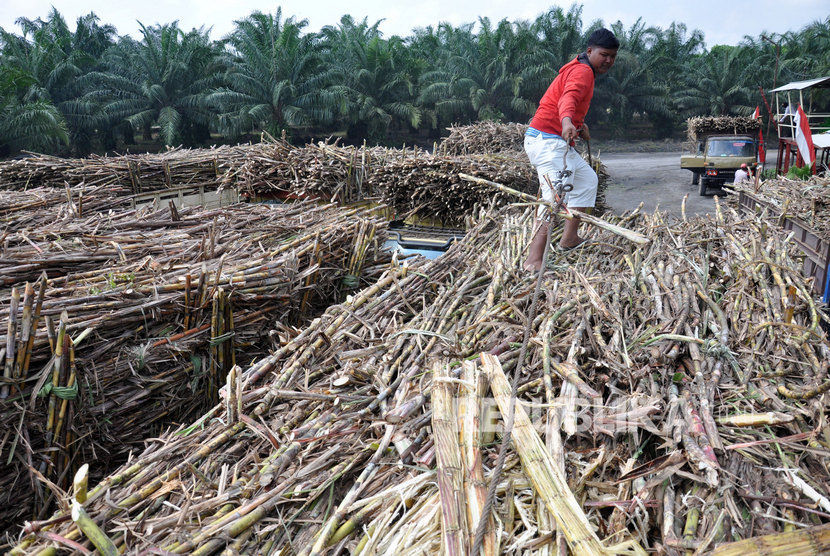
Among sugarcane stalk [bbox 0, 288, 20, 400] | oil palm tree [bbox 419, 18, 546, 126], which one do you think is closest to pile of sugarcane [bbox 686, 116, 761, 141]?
oil palm tree [bbox 419, 18, 546, 126]

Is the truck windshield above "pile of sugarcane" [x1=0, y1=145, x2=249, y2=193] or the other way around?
the other way around

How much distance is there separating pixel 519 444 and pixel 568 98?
3.08 metres

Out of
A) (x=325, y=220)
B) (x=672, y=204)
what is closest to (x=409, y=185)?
(x=325, y=220)

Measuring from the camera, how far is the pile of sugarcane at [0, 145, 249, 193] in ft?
29.2

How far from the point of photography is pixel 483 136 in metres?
14.3

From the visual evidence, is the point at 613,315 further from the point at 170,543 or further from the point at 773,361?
the point at 170,543

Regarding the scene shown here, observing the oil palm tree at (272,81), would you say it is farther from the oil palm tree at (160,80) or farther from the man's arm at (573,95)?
the man's arm at (573,95)

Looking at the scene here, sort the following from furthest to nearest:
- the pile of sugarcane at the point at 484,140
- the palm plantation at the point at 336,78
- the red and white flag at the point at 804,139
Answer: the palm plantation at the point at 336,78 → the pile of sugarcane at the point at 484,140 → the red and white flag at the point at 804,139

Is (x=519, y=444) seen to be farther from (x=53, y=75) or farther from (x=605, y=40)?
(x=53, y=75)

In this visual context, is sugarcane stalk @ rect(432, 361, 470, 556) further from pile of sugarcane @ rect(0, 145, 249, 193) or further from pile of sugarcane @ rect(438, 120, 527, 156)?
pile of sugarcane @ rect(438, 120, 527, 156)

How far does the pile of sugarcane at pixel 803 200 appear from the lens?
5246mm

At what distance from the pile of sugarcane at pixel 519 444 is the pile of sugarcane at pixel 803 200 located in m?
2.83

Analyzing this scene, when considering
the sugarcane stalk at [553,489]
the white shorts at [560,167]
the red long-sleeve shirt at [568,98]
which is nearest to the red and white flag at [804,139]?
the white shorts at [560,167]

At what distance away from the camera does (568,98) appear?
4109mm
